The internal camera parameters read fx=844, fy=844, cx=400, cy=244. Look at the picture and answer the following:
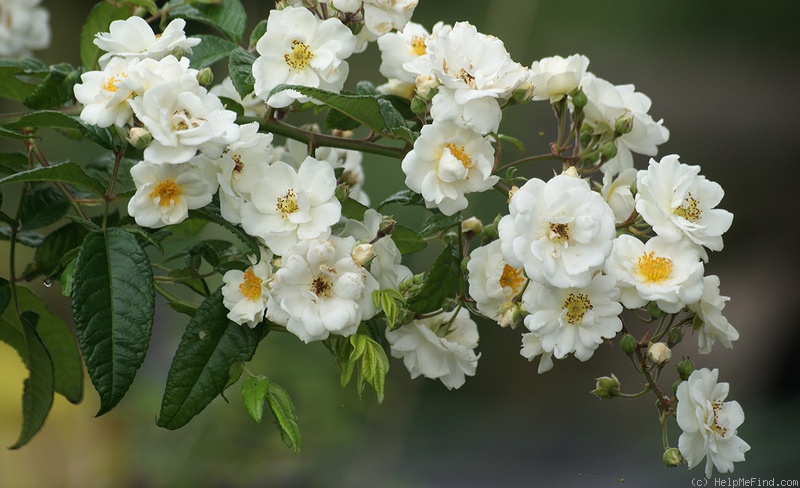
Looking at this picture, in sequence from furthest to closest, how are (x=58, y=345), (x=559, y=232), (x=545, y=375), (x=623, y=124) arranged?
(x=545, y=375), (x=58, y=345), (x=623, y=124), (x=559, y=232)

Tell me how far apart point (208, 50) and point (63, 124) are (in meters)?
0.12

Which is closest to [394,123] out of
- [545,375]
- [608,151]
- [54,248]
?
[608,151]

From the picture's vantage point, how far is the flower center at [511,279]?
498mm

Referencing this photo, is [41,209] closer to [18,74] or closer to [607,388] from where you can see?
[18,74]

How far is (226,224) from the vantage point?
48 cm

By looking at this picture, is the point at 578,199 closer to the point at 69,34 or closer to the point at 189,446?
the point at 189,446

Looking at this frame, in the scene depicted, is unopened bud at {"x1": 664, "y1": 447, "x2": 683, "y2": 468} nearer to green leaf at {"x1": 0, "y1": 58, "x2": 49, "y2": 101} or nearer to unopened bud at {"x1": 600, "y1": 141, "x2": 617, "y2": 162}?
unopened bud at {"x1": 600, "y1": 141, "x2": 617, "y2": 162}

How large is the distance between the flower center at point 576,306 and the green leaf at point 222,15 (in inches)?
12.0

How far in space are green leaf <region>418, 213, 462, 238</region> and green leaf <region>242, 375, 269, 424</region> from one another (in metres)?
0.13

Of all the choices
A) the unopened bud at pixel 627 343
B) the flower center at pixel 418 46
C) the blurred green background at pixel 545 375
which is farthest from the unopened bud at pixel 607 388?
the blurred green background at pixel 545 375

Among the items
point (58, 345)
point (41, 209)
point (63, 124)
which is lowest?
point (58, 345)

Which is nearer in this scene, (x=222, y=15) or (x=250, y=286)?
(x=250, y=286)

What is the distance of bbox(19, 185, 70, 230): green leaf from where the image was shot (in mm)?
580

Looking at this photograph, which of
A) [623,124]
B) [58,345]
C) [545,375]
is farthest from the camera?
[545,375]
